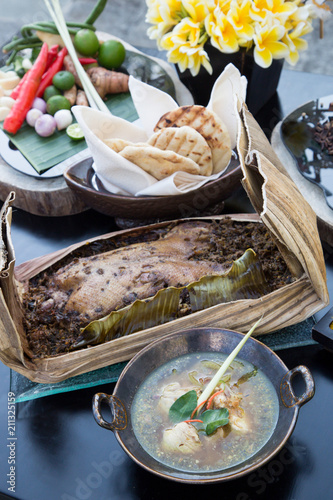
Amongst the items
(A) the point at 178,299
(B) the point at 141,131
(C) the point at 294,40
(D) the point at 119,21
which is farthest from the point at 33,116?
(D) the point at 119,21

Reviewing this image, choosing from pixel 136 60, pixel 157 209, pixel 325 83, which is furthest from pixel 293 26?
pixel 157 209

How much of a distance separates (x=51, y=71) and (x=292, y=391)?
1.96 meters

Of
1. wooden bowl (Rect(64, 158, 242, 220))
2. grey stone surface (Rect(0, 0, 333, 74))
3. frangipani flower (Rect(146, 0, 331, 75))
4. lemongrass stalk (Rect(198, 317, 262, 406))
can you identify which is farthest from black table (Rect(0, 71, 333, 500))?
grey stone surface (Rect(0, 0, 333, 74))

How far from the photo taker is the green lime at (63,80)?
2.46 meters

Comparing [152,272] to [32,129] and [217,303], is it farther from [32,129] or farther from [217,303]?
[32,129]

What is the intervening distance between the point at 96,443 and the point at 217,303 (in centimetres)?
49

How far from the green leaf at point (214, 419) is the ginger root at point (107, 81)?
171 centimetres

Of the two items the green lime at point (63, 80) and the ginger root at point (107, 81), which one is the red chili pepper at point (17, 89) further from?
the ginger root at point (107, 81)

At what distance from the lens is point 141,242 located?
174 cm

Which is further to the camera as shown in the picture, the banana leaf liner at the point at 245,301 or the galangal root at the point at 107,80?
the galangal root at the point at 107,80

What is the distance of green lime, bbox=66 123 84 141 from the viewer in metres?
2.29

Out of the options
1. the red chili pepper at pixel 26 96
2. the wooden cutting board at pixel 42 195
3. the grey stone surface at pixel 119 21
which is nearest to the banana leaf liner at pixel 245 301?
the wooden cutting board at pixel 42 195

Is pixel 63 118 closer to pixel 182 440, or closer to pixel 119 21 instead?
pixel 182 440

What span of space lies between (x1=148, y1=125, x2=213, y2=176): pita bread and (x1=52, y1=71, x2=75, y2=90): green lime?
2.78 feet
